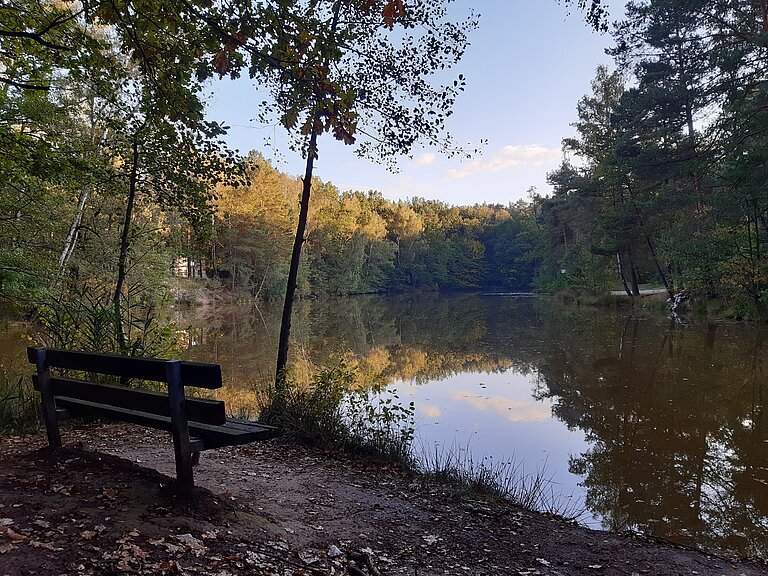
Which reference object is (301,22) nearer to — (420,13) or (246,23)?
(246,23)

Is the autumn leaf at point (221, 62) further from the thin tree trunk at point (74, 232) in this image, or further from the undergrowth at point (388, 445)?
the thin tree trunk at point (74, 232)

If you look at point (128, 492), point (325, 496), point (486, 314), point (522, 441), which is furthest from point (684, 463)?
point (486, 314)

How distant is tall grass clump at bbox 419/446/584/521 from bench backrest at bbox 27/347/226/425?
2.85 metres

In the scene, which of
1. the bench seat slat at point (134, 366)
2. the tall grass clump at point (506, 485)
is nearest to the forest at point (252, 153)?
the bench seat slat at point (134, 366)

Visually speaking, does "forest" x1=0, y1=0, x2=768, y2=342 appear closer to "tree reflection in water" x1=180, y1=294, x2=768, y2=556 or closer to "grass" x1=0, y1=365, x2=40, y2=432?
"grass" x1=0, y1=365, x2=40, y2=432

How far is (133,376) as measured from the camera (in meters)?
3.30

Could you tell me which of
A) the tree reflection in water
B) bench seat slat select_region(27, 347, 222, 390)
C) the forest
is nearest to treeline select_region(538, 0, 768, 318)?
the forest

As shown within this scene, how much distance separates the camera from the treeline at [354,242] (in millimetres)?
36719

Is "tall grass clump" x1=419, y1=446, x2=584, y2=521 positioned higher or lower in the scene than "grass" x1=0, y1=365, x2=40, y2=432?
lower

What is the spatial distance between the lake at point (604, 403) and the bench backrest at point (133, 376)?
3232mm

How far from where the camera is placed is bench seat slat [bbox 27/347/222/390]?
300cm

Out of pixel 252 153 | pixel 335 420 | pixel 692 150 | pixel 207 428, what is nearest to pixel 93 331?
pixel 335 420

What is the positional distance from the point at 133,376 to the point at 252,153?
4422 centimetres

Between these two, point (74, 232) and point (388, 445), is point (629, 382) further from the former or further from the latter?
point (74, 232)
